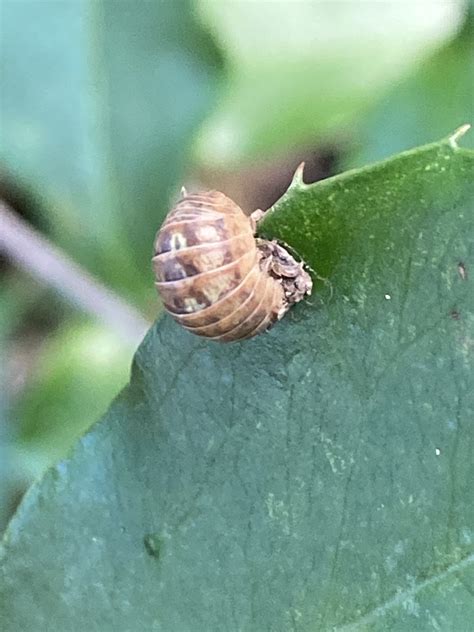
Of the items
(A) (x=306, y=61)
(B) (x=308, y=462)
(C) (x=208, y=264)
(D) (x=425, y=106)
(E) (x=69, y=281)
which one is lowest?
(D) (x=425, y=106)

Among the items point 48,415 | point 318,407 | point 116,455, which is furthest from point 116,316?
point 318,407

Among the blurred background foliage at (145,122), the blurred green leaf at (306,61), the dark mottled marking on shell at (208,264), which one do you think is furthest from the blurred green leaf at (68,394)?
the dark mottled marking on shell at (208,264)

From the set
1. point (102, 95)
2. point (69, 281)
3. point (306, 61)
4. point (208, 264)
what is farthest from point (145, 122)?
point (208, 264)

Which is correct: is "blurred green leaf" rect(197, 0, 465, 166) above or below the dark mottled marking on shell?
below

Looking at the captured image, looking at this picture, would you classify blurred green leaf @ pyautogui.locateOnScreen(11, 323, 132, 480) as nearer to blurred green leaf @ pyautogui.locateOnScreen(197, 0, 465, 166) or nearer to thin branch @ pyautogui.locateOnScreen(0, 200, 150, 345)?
thin branch @ pyautogui.locateOnScreen(0, 200, 150, 345)

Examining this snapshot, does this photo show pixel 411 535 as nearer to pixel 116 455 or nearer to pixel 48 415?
pixel 116 455

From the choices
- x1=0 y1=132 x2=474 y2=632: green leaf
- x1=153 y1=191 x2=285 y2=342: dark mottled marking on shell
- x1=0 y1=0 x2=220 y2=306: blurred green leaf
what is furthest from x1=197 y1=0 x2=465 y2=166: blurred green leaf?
x1=0 y1=132 x2=474 y2=632: green leaf

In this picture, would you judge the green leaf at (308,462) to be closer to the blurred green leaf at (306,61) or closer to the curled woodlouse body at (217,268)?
the curled woodlouse body at (217,268)

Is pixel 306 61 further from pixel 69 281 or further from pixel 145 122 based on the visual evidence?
pixel 69 281
